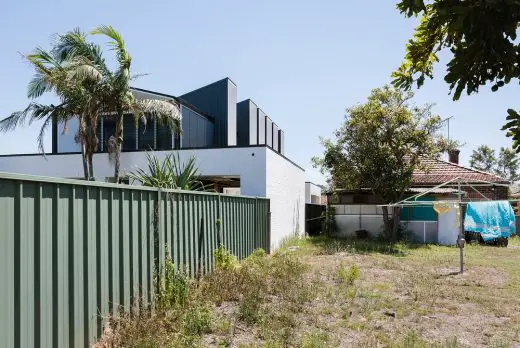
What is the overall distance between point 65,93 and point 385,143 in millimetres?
11774

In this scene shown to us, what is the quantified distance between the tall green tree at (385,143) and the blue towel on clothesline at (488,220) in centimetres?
265

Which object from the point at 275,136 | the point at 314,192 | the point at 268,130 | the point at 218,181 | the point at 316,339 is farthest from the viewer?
the point at 275,136

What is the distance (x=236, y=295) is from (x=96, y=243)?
2.92 meters

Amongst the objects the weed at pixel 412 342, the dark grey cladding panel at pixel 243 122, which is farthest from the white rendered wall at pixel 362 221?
the weed at pixel 412 342

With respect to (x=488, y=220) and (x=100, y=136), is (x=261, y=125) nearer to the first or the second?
(x=100, y=136)

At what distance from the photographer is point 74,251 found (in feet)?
13.2

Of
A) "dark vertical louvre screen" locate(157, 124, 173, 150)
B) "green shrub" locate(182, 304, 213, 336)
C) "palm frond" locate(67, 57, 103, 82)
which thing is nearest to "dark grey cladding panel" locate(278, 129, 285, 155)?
"dark vertical louvre screen" locate(157, 124, 173, 150)

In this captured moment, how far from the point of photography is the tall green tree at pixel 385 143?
16812 mm

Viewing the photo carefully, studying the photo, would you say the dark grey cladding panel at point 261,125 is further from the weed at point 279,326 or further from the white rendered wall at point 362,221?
the weed at point 279,326

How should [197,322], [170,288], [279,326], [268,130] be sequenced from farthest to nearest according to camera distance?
[268,130] < [170,288] < [279,326] < [197,322]

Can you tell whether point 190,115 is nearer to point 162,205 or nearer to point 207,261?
point 207,261

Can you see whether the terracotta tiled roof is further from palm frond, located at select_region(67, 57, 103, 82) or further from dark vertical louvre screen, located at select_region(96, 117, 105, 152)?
palm frond, located at select_region(67, 57, 103, 82)

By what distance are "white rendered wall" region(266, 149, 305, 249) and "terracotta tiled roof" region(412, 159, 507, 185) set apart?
5.60 m

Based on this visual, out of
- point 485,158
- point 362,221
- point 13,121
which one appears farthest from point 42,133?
point 485,158
